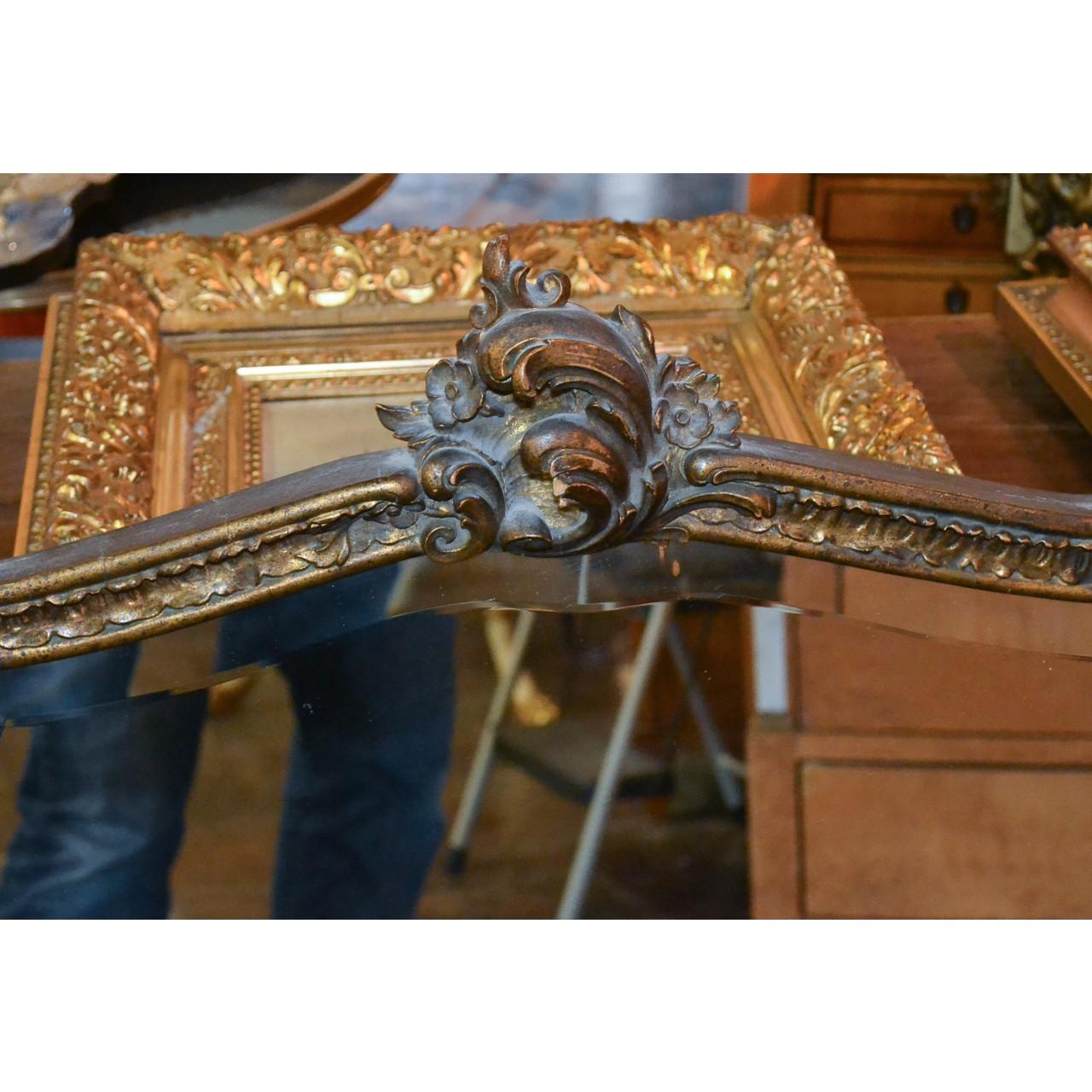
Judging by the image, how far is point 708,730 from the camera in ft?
3.07

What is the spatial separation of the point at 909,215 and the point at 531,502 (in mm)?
1695

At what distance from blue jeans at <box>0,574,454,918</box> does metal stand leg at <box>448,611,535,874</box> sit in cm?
1

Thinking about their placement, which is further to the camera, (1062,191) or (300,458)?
(1062,191)

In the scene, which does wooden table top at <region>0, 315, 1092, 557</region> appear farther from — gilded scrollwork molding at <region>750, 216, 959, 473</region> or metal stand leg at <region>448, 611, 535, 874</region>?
metal stand leg at <region>448, 611, 535, 874</region>

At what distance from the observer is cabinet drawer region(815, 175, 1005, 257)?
7.48ft

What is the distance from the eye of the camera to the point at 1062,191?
1933 mm

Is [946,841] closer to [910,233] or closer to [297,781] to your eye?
[297,781]

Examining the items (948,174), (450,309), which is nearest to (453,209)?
(948,174)

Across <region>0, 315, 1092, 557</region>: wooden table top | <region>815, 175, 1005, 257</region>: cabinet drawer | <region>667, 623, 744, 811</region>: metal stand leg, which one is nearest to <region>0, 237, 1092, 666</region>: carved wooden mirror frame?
<region>667, 623, 744, 811</region>: metal stand leg

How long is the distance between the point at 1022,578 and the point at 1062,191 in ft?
4.03

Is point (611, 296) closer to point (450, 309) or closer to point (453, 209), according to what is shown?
point (450, 309)

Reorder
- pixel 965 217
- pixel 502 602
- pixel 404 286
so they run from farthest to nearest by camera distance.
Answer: pixel 965 217 → pixel 404 286 → pixel 502 602

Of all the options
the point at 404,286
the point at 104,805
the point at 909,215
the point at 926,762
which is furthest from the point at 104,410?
the point at 909,215

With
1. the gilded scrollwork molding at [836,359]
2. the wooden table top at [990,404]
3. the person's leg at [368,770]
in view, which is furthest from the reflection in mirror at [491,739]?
the wooden table top at [990,404]
